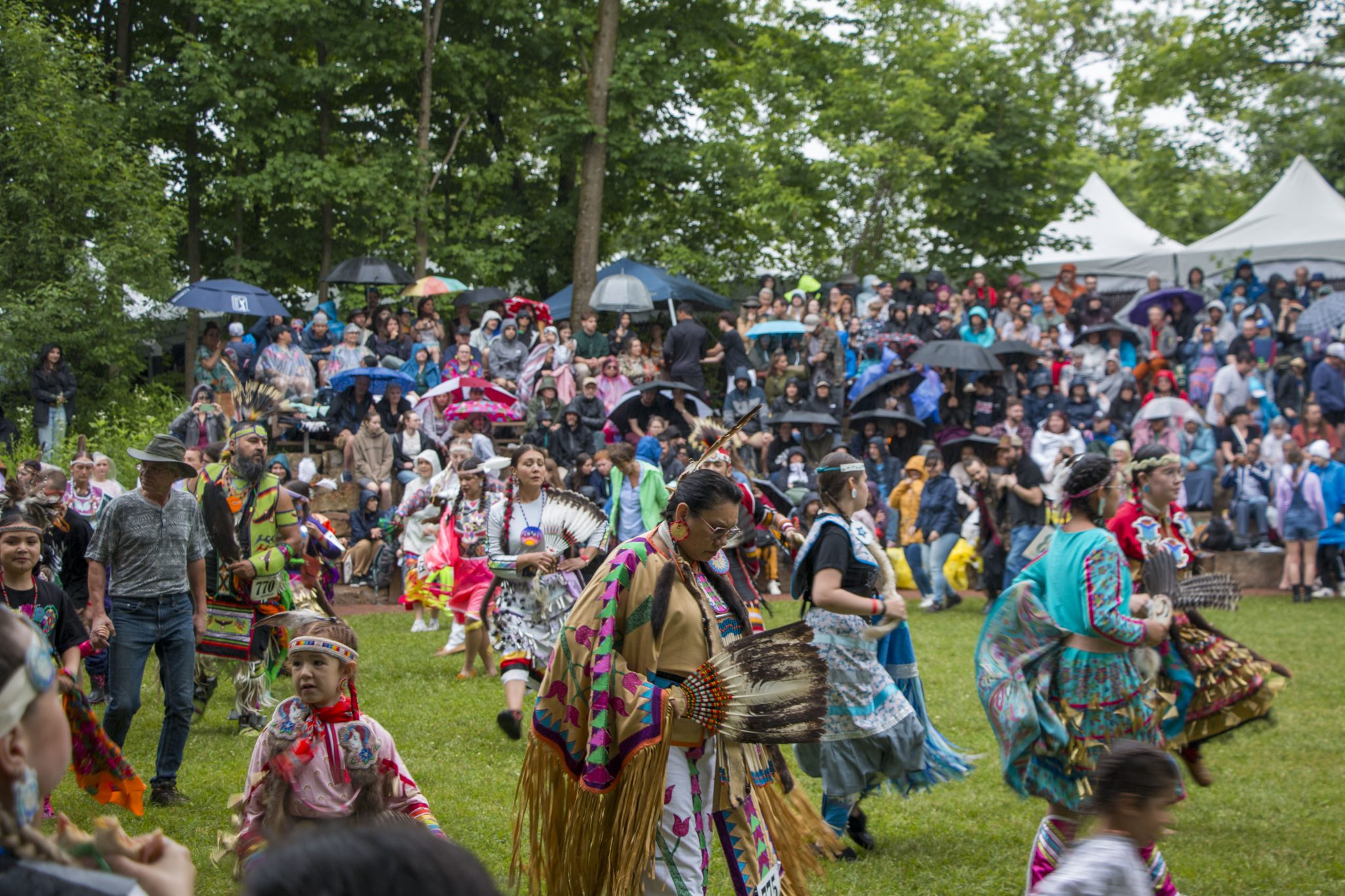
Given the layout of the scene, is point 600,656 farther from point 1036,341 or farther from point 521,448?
point 1036,341

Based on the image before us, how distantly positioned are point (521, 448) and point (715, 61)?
17.0m

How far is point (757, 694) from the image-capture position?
4133 mm

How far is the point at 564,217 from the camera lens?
23594mm

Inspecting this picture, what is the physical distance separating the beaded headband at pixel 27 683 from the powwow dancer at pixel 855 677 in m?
3.89

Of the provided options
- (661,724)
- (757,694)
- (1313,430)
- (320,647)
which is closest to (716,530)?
(757,694)

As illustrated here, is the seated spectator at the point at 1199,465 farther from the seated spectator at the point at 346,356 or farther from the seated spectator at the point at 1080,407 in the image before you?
the seated spectator at the point at 346,356

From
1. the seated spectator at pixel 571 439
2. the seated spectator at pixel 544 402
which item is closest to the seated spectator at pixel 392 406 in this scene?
the seated spectator at pixel 544 402

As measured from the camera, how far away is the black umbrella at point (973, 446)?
50.0 ft

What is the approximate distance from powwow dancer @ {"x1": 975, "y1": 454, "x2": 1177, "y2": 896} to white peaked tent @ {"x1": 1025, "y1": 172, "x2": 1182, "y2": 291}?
18.7m

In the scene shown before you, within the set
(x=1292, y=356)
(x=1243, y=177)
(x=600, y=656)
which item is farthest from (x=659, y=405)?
(x=1243, y=177)

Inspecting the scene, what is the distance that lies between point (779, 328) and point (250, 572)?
11113 mm

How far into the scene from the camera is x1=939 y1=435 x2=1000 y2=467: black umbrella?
600 inches

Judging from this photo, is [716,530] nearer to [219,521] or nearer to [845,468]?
[845,468]

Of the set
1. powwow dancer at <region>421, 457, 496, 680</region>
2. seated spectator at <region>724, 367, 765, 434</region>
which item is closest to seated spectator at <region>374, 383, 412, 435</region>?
seated spectator at <region>724, 367, 765, 434</region>
